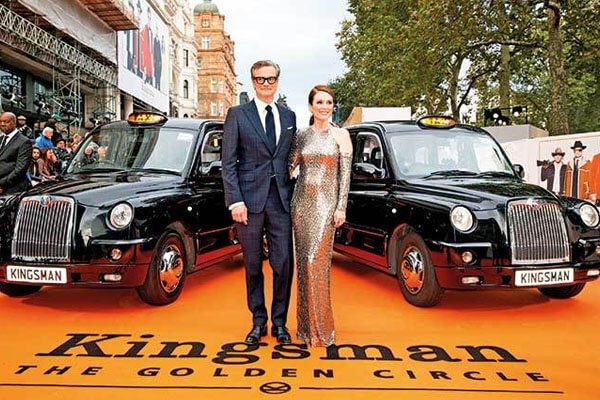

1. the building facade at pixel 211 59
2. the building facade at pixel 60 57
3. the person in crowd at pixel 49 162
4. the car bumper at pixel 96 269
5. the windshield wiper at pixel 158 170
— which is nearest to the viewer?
the car bumper at pixel 96 269

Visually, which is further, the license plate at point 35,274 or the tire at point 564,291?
the tire at point 564,291

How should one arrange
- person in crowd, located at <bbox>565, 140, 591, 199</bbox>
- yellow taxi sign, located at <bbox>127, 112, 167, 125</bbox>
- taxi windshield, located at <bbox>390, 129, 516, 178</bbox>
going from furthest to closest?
person in crowd, located at <bbox>565, 140, 591, 199</bbox>, yellow taxi sign, located at <bbox>127, 112, 167, 125</bbox>, taxi windshield, located at <bbox>390, 129, 516, 178</bbox>

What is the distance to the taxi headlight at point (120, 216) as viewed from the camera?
564 cm

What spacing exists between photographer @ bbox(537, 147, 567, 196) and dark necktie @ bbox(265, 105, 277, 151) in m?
11.9

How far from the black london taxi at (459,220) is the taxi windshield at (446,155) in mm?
11

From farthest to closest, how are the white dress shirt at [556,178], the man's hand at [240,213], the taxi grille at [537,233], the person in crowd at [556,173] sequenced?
the white dress shirt at [556,178] → the person in crowd at [556,173] → the taxi grille at [537,233] → the man's hand at [240,213]

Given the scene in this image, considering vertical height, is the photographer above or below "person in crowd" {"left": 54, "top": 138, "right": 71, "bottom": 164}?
below

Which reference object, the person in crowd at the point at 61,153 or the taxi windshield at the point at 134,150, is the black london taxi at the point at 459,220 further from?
the person in crowd at the point at 61,153

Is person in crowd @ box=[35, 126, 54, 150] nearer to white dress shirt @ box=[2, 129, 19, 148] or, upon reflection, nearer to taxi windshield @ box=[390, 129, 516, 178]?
white dress shirt @ box=[2, 129, 19, 148]

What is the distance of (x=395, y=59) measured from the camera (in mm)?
28516

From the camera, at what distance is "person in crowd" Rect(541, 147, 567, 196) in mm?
15273

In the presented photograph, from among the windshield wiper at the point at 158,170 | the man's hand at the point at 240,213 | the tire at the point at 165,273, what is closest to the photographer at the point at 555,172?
the windshield wiper at the point at 158,170

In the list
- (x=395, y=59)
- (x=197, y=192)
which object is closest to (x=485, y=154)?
(x=197, y=192)

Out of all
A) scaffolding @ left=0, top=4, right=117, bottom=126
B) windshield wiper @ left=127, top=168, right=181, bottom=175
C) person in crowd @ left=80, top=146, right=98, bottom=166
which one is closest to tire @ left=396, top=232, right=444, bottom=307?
windshield wiper @ left=127, top=168, right=181, bottom=175
